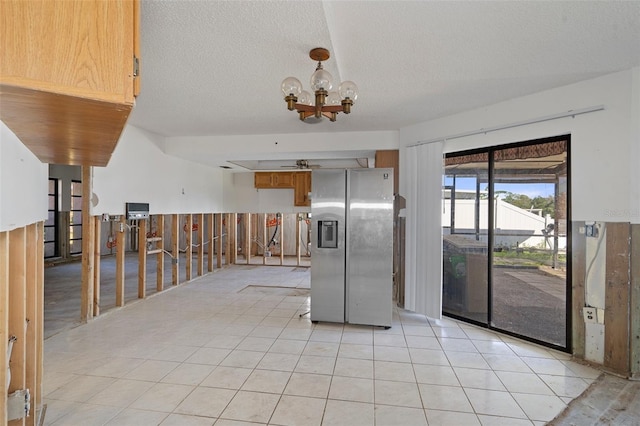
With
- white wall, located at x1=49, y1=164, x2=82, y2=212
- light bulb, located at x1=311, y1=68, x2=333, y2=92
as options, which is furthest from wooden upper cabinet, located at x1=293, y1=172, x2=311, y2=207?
white wall, located at x1=49, y1=164, x2=82, y2=212

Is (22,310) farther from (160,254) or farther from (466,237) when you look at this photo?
(466,237)

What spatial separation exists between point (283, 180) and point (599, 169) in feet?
20.2

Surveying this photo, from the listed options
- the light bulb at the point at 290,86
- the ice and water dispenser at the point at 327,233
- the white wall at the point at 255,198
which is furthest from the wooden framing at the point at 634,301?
the white wall at the point at 255,198

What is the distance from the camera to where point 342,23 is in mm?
2072

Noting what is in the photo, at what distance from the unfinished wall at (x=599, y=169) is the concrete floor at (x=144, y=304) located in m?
0.40

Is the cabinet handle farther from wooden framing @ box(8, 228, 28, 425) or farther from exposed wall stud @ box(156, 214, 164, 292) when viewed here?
exposed wall stud @ box(156, 214, 164, 292)

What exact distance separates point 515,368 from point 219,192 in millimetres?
6512

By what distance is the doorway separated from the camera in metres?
3.46

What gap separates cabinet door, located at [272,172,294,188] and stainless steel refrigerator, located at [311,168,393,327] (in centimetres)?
404

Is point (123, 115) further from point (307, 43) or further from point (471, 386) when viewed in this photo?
point (471, 386)

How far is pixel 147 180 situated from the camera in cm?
502

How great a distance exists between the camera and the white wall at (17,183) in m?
1.21

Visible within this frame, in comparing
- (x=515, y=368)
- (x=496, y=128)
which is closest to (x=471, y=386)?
(x=515, y=368)

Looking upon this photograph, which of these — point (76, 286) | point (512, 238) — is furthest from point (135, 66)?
point (76, 286)
